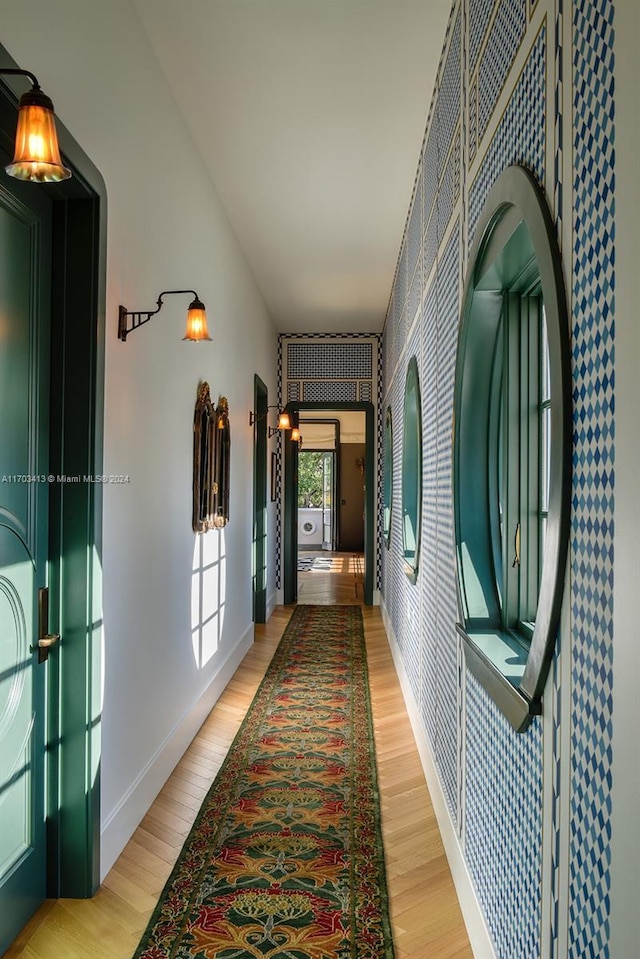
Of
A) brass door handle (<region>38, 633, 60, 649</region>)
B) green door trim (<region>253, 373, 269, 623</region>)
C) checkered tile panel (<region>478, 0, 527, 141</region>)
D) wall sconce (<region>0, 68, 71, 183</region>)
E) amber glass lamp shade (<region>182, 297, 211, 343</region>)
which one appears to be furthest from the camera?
green door trim (<region>253, 373, 269, 623</region>)

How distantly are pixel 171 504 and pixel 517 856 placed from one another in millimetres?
2327

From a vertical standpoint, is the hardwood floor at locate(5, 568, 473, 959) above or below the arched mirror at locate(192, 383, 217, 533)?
below

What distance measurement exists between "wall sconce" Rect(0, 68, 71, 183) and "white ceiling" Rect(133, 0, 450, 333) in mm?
1694

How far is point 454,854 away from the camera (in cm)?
252

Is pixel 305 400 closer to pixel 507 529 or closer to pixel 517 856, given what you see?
pixel 507 529

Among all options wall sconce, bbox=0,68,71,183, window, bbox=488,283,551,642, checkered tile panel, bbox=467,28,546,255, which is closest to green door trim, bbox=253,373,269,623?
window, bbox=488,283,551,642

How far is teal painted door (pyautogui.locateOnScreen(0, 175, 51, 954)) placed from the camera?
2.05 meters

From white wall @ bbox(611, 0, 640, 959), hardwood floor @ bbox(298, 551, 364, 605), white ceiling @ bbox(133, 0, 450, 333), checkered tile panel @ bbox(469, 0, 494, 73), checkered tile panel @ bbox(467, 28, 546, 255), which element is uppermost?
white ceiling @ bbox(133, 0, 450, 333)

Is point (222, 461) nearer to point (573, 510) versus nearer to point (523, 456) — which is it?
point (523, 456)

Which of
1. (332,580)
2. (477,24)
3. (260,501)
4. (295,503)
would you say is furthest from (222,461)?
(332,580)

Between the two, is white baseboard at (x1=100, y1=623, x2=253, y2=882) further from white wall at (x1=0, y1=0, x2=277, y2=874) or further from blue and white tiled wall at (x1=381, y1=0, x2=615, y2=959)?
blue and white tiled wall at (x1=381, y1=0, x2=615, y2=959)

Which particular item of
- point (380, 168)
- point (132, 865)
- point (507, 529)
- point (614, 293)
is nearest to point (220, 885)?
point (132, 865)

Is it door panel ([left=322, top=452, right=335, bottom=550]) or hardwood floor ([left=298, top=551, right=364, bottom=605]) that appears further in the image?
door panel ([left=322, top=452, right=335, bottom=550])

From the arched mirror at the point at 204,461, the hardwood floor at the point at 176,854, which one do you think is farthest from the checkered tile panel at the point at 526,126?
the arched mirror at the point at 204,461
